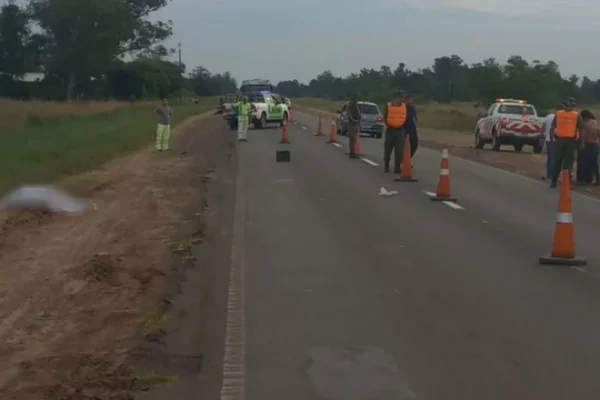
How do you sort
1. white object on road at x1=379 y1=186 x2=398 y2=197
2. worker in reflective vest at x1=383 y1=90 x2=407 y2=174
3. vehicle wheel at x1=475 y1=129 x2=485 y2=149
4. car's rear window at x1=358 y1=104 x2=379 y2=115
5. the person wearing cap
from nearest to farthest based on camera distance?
white object on road at x1=379 y1=186 x2=398 y2=197, the person wearing cap, worker in reflective vest at x1=383 y1=90 x2=407 y2=174, vehicle wheel at x1=475 y1=129 x2=485 y2=149, car's rear window at x1=358 y1=104 x2=379 y2=115

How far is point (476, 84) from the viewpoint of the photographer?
83.0 m

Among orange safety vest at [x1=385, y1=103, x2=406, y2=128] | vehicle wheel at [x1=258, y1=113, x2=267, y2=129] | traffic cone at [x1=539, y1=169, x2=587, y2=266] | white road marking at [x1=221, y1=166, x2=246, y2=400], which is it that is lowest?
vehicle wheel at [x1=258, y1=113, x2=267, y2=129]

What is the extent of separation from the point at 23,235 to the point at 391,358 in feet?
28.3

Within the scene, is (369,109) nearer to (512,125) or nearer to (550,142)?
(512,125)

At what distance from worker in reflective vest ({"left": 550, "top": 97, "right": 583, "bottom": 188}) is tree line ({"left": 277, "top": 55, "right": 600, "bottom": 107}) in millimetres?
18302

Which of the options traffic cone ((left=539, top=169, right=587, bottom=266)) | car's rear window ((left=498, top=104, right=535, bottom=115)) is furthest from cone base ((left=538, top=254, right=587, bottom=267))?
car's rear window ((left=498, top=104, right=535, bottom=115))

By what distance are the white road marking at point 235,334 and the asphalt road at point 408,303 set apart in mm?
18

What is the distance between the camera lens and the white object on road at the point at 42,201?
18078mm

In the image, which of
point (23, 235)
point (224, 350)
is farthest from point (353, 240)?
Result: point (224, 350)

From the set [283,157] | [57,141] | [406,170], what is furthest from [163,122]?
[406,170]

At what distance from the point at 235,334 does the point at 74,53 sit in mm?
91062

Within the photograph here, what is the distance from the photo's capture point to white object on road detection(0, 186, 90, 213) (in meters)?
18.1

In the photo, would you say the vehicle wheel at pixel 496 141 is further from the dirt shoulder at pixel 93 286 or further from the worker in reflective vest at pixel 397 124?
the dirt shoulder at pixel 93 286

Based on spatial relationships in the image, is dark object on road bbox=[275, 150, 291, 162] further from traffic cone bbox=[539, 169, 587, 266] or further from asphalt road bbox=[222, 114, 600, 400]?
traffic cone bbox=[539, 169, 587, 266]
